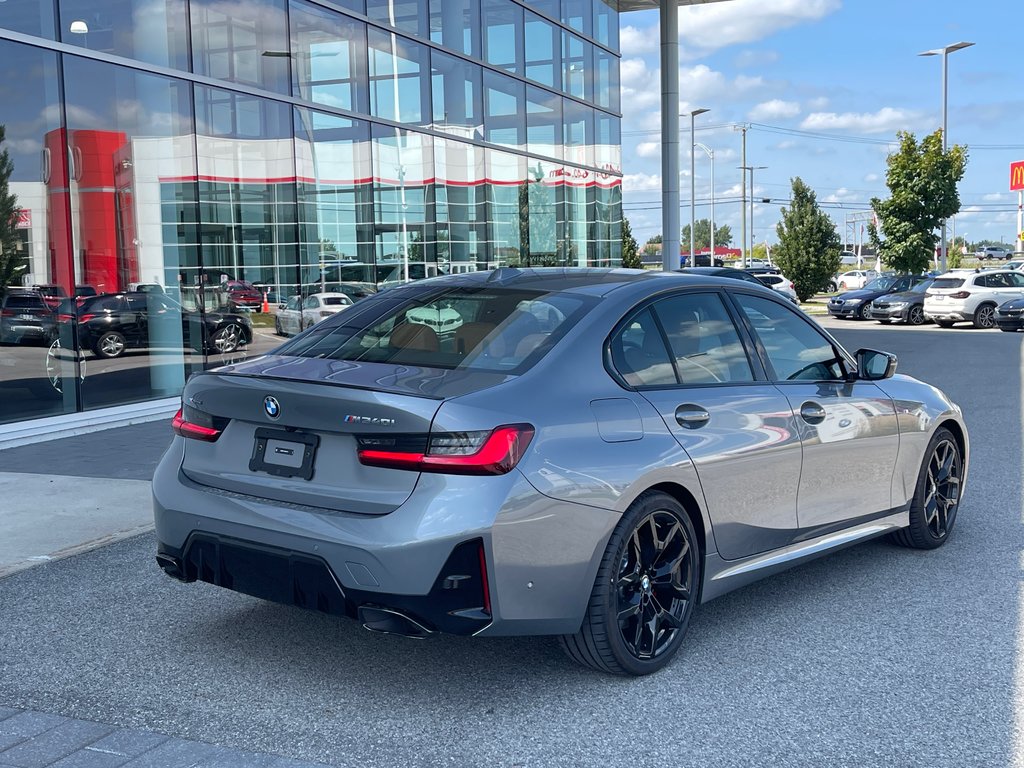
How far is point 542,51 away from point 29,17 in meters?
13.2

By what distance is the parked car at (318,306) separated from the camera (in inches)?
614

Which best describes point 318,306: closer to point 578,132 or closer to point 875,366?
point 578,132

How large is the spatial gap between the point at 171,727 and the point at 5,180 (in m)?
9.40

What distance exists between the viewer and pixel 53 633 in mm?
4754

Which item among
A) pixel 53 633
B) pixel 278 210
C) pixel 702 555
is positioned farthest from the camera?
pixel 278 210

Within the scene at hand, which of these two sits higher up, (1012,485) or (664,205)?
(664,205)

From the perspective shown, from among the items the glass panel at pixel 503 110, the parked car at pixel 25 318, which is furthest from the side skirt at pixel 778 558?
the glass panel at pixel 503 110

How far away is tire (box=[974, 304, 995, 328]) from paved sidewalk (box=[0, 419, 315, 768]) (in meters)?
24.2

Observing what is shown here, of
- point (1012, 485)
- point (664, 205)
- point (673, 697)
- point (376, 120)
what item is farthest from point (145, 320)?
point (664, 205)

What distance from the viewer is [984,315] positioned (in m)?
29.8

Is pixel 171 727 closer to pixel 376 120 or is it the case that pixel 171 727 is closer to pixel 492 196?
pixel 376 120

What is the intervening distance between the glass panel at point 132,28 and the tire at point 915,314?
2389 cm

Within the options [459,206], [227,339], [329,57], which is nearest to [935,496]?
[227,339]

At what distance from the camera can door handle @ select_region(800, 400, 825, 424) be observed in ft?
16.2
